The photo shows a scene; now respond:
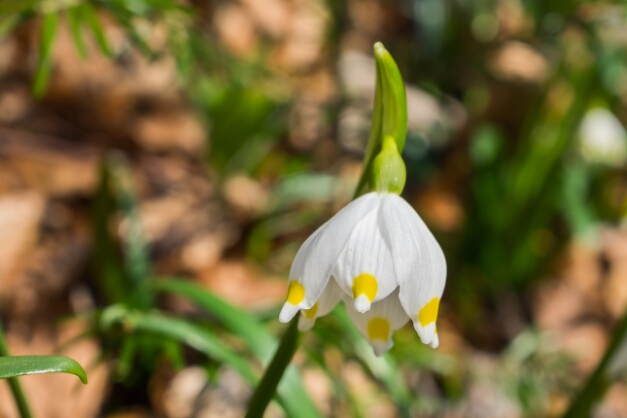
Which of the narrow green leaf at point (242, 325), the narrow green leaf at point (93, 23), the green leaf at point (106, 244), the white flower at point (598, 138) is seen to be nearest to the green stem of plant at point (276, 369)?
the narrow green leaf at point (242, 325)

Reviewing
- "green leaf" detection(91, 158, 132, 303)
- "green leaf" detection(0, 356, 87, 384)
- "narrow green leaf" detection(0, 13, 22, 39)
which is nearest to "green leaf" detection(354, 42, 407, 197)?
"green leaf" detection(0, 356, 87, 384)

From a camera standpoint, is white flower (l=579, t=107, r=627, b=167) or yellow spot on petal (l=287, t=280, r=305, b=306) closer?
yellow spot on petal (l=287, t=280, r=305, b=306)

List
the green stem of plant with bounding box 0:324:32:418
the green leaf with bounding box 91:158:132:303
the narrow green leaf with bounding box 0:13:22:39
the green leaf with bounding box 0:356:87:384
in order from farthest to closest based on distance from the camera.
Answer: the green leaf with bounding box 91:158:132:303, the narrow green leaf with bounding box 0:13:22:39, the green stem of plant with bounding box 0:324:32:418, the green leaf with bounding box 0:356:87:384

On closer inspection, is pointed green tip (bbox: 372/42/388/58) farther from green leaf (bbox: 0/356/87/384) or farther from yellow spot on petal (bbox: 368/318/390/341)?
green leaf (bbox: 0/356/87/384)

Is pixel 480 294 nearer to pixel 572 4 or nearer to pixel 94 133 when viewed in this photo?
pixel 572 4

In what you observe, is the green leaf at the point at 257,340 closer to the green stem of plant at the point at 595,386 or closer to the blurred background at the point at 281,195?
the blurred background at the point at 281,195

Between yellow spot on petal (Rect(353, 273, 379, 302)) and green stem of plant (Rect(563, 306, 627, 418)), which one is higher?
yellow spot on petal (Rect(353, 273, 379, 302))
